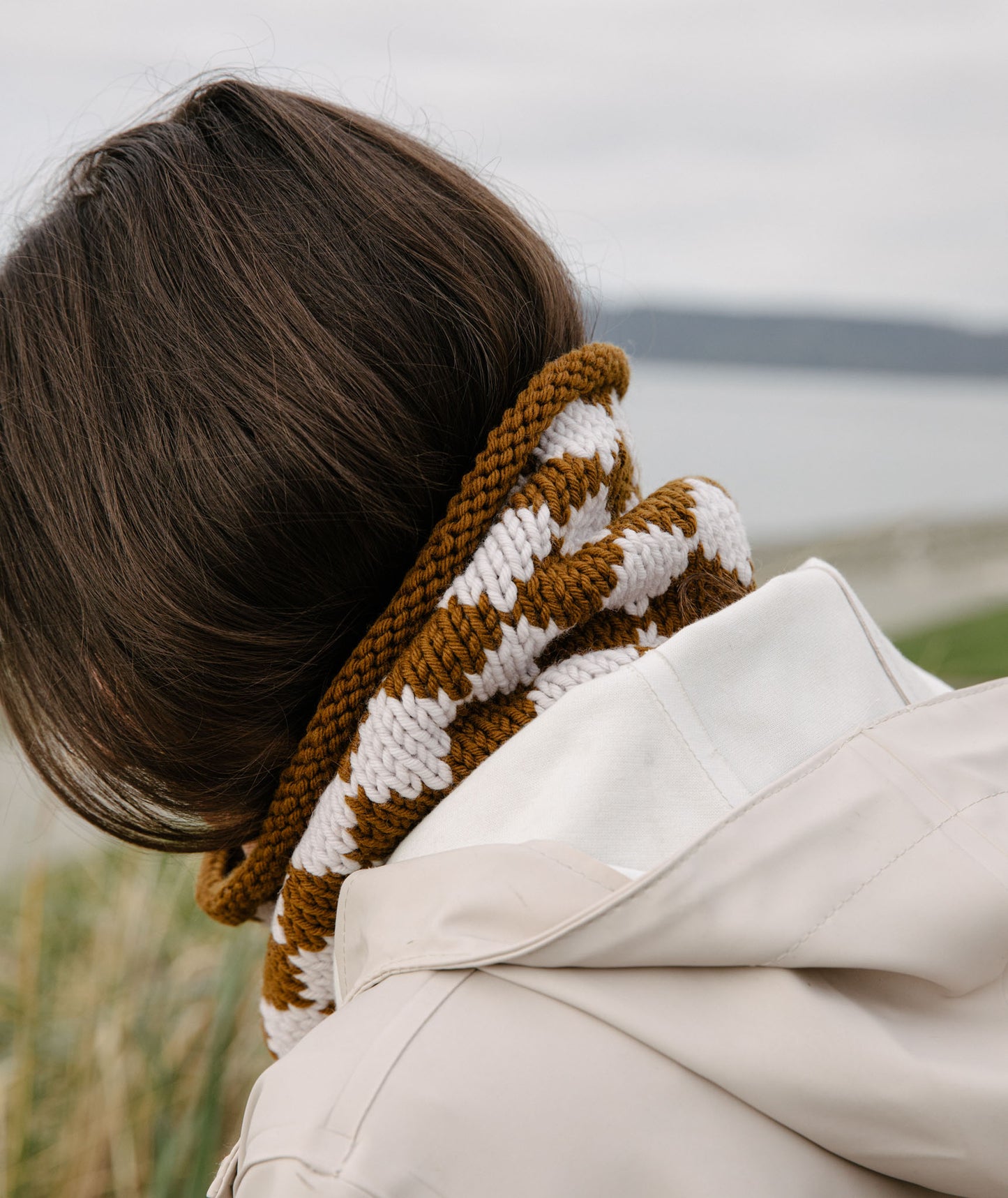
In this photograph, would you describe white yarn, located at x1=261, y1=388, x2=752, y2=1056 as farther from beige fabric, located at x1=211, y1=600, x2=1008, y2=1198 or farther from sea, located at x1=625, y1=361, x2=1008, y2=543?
sea, located at x1=625, y1=361, x2=1008, y2=543

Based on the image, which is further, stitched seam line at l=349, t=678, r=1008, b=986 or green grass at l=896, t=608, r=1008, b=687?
green grass at l=896, t=608, r=1008, b=687

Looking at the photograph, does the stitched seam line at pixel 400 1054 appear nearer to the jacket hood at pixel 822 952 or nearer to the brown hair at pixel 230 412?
the jacket hood at pixel 822 952

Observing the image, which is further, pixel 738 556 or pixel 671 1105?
pixel 738 556

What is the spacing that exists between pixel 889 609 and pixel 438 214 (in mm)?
8183

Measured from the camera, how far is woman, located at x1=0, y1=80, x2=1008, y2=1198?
0.65 metres

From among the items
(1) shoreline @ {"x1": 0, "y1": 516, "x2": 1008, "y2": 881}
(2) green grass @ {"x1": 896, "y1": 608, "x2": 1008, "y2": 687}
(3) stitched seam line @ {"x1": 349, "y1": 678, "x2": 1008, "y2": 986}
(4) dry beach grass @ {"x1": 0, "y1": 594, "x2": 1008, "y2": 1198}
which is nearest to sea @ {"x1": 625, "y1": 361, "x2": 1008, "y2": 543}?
(1) shoreline @ {"x1": 0, "y1": 516, "x2": 1008, "y2": 881}

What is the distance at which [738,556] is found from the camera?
108 centimetres

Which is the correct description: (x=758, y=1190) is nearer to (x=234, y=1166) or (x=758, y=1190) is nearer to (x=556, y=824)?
(x=556, y=824)

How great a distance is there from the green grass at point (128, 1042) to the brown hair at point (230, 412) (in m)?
1.00

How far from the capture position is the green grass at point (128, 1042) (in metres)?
1.76

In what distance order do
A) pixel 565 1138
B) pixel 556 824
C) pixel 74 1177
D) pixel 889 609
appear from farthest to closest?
pixel 889 609, pixel 74 1177, pixel 556 824, pixel 565 1138

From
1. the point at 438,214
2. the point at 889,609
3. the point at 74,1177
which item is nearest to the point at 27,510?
the point at 438,214

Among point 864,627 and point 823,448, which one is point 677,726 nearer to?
point 864,627

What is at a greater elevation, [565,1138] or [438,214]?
[438,214]
